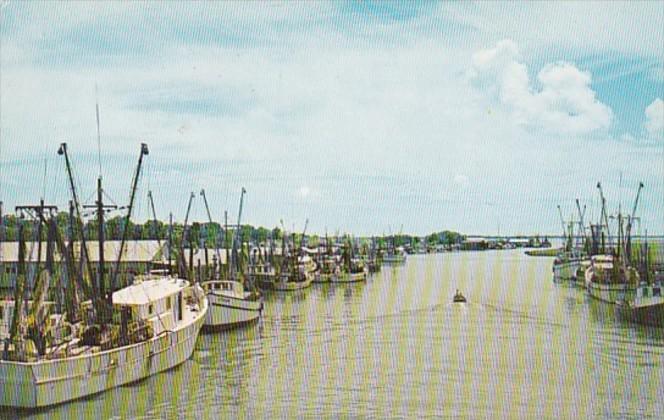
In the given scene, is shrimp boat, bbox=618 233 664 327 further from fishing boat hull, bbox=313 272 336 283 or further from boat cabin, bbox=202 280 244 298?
fishing boat hull, bbox=313 272 336 283

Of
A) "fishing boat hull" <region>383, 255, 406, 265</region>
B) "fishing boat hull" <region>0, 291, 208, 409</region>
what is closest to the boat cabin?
"fishing boat hull" <region>0, 291, 208, 409</region>

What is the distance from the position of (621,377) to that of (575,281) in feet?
149

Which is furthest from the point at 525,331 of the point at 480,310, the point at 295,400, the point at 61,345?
the point at 61,345

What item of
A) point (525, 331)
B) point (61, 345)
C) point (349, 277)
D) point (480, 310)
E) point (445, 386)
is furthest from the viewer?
point (349, 277)

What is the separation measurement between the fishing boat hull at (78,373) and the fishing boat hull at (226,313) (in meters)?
9.87

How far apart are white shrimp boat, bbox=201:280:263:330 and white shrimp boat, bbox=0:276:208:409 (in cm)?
408

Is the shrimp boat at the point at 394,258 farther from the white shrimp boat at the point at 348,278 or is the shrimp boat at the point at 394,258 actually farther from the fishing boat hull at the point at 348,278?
the fishing boat hull at the point at 348,278

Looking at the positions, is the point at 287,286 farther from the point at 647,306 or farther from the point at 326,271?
the point at 647,306

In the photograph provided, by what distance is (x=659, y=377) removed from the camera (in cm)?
2342

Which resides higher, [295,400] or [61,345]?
[61,345]

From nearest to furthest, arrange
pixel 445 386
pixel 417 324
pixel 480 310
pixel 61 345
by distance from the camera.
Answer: pixel 61 345
pixel 445 386
pixel 417 324
pixel 480 310

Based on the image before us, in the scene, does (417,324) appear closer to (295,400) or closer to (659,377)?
Answer: (659,377)

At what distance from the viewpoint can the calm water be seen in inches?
775

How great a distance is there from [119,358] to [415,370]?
8815 millimetres
